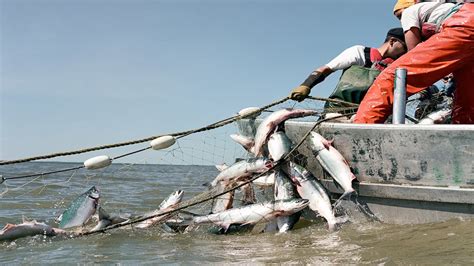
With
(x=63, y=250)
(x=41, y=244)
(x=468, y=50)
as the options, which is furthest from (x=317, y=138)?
(x=41, y=244)

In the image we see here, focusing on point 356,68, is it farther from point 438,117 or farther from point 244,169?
point 244,169

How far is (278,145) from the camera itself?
5094mm

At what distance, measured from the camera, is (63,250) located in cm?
484

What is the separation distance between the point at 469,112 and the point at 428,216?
154cm

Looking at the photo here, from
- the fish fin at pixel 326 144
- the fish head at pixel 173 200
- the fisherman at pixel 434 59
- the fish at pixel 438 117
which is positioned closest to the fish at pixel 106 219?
the fish head at pixel 173 200

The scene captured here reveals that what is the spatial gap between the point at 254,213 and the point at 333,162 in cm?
95

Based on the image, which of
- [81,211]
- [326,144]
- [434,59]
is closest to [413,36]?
[434,59]

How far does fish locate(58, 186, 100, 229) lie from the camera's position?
5777 millimetres

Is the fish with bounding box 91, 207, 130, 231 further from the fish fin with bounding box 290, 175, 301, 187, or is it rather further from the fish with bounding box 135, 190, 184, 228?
the fish fin with bounding box 290, 175, 301, 187

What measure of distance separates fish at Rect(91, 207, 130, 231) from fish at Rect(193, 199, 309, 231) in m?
0.92

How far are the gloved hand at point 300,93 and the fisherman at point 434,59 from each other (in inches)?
35.3

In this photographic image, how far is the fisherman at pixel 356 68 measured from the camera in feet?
19.0

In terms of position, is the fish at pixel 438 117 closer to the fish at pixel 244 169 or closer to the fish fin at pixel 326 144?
the fish fin at pixel 326 144

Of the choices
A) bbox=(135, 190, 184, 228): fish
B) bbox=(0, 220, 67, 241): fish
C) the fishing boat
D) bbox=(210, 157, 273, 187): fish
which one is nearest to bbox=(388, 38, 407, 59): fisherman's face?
the fishing boat
